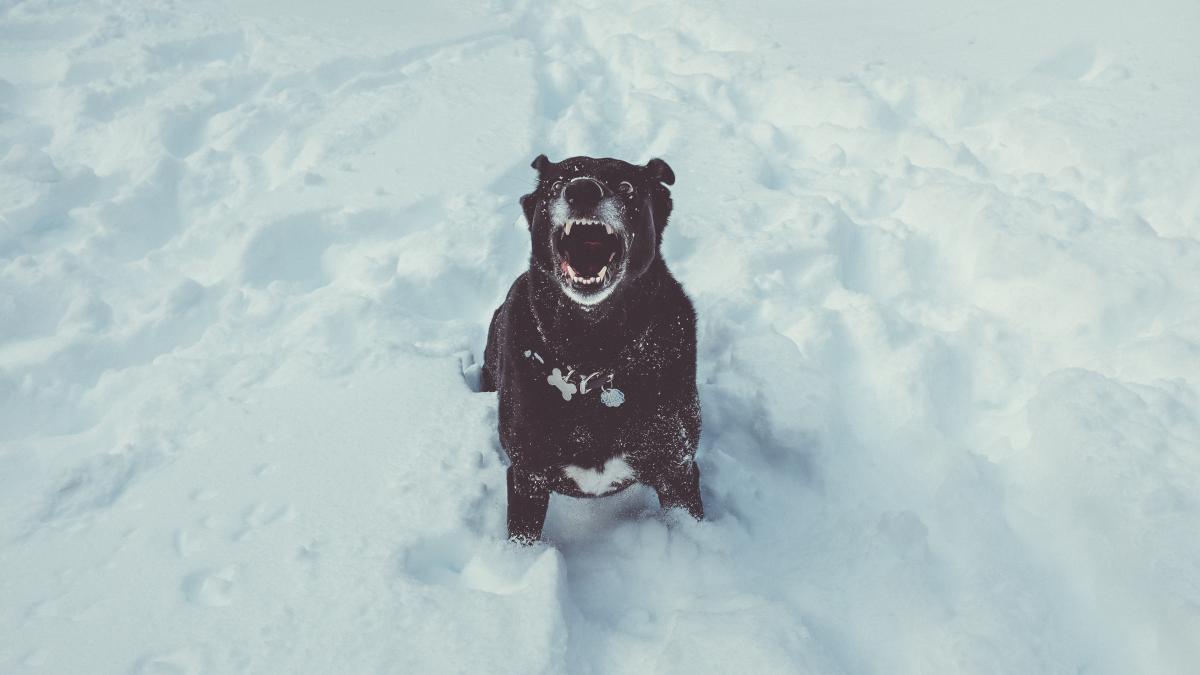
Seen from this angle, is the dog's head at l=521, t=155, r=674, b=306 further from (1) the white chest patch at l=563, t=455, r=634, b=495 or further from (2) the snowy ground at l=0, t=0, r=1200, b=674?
(2) the snowy ground at l=0, t=0, r=1200, b=674

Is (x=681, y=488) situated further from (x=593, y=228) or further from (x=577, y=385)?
(x=593, y=228)

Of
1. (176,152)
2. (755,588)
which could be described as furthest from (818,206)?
(176,152)

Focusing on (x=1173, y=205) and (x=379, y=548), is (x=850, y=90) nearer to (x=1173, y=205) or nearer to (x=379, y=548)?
(x=1173, y=205)

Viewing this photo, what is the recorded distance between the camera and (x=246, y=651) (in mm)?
1996

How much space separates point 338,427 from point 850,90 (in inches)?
177

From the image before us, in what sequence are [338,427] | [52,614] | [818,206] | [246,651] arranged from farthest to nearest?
[818,206] < [338,427] < [52,614] < [246,651]

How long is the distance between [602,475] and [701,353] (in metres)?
1.34

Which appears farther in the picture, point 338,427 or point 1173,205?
point 1173,205

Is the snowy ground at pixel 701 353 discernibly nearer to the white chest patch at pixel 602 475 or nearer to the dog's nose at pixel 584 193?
the white chest patch at pixel 602 475

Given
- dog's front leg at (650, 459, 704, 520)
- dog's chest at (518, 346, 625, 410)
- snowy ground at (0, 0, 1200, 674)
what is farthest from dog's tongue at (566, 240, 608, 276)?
snowy ground at (0, 0, 1200, 674)

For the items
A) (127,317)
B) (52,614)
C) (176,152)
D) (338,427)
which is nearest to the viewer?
(52,614)

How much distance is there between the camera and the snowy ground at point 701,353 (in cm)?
217

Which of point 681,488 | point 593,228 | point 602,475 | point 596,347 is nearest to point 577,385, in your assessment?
point 596,347

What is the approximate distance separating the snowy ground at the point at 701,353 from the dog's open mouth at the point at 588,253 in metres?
0.97
